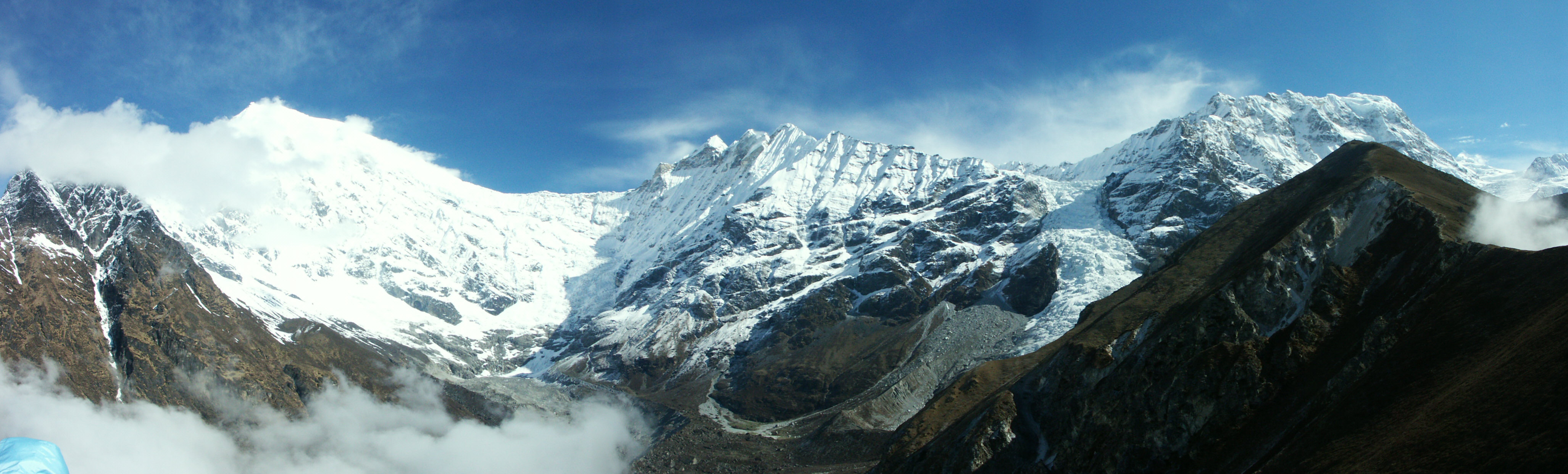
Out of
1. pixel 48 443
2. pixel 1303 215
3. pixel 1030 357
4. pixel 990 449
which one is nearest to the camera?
pixel 48 443

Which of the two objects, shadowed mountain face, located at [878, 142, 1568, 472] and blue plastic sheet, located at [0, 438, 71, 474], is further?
shadowed mountain face, located at [878, 142, 1568, 472]

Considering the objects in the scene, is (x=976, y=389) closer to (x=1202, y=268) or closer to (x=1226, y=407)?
(x=1202, y=268)

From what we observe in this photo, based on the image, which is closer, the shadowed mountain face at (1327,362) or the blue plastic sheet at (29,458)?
the blue plastic sheet at (29,458)

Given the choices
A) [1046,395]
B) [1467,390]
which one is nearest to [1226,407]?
[1467,390]

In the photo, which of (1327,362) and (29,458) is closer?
(29,458)

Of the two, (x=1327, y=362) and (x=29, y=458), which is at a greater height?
(x=1327, y=362)
